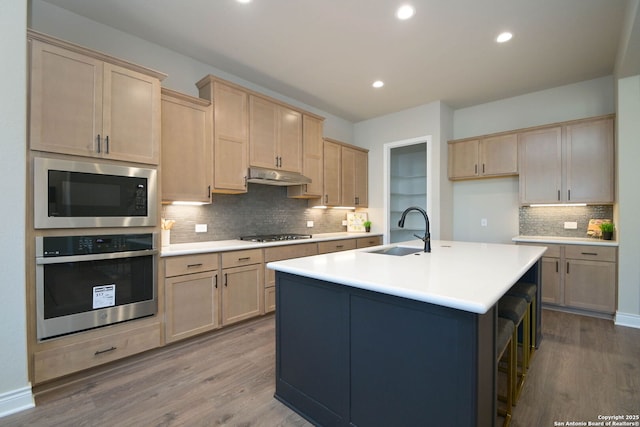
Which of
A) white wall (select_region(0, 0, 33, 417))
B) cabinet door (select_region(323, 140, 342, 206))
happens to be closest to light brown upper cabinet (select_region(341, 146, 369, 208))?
cabinet door (select_region(323, 140, 342, 206))

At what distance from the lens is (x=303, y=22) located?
262cm

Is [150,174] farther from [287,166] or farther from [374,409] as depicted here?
[374,409]

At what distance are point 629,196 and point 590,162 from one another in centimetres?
71

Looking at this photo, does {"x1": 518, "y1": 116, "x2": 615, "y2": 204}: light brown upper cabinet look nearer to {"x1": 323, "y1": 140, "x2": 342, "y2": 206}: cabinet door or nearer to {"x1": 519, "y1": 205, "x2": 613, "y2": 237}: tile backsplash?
{"x1": 519, "y1": 205, "x2": 613, "y2": 237}: tile backsplash

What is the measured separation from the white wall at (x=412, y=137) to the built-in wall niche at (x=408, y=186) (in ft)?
1.23

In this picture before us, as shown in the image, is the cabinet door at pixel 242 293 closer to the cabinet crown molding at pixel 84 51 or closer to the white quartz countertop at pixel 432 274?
the white quartz countertop at pixel 432 274

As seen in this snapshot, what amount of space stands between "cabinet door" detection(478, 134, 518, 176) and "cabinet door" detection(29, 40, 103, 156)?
14.8ft

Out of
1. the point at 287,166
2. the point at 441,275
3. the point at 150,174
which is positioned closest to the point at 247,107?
the point at 287,166

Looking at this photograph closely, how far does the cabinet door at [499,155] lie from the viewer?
408 centimetres

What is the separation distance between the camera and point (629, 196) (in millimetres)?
3021

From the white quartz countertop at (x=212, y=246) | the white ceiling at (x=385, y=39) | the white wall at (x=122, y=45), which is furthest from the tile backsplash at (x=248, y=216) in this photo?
the white ceiling at (x=385, y=39)

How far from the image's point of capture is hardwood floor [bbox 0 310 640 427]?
5.69 feet

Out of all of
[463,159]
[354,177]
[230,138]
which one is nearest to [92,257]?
[230,138]

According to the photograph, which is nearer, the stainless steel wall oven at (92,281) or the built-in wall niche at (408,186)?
the stainless steel wall oven at (92,281)
